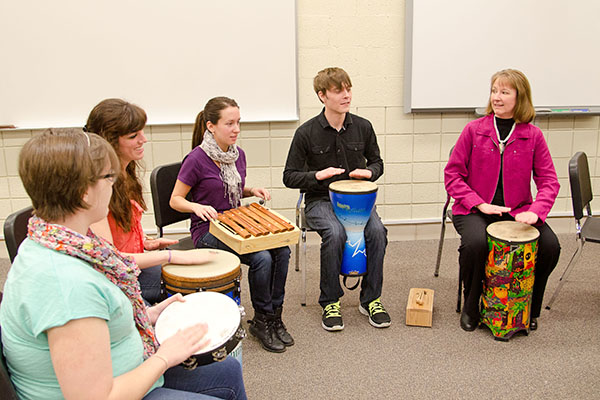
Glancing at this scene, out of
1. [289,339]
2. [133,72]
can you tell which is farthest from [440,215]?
[133,72]

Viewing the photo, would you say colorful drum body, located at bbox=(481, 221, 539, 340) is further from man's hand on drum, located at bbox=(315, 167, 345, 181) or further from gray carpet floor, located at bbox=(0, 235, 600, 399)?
man's hand on drum, located at bbox=(315, 167, 345, 181)

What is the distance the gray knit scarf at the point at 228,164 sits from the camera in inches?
96.6

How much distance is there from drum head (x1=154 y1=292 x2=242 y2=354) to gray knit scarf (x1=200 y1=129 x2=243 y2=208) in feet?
3.27

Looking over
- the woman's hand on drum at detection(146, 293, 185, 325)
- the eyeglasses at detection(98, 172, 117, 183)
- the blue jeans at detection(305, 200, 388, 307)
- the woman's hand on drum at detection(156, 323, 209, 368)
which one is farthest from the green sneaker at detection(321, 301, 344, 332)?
the eyeglasses at detection(98, 172, 117, 183)

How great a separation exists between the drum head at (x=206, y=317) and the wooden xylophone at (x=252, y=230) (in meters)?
0.61

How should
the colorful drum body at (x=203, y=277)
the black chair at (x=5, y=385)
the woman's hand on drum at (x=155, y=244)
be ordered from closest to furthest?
1. the black chair at (x=5, y=385)
2. the colorful drum body at (x=203, y=277)
3. the woman's hand on drum at (x=155, y=244)

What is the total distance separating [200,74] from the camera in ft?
11.1

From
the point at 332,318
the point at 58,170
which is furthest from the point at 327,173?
the point at 58,170

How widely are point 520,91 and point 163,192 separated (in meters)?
1.81

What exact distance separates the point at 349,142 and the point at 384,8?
1166 mm

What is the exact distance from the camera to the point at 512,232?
2389 millimetres

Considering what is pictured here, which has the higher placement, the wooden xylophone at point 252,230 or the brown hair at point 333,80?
the brown hair at point 333,80

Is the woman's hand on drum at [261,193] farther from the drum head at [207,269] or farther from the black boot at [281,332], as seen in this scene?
the drum head at [207,269]

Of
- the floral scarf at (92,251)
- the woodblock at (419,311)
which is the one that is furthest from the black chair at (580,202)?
the floral scarf at (92,251)
